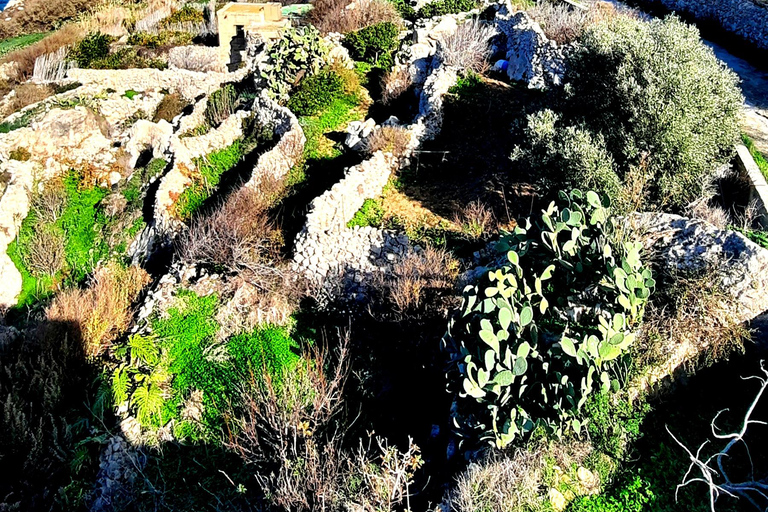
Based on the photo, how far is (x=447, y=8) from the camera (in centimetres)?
1753

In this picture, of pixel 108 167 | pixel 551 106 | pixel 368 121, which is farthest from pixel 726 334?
pixel 108 167

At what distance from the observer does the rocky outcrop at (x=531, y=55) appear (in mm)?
12234

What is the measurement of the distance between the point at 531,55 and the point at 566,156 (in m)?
5.07

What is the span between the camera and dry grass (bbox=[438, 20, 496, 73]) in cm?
1339

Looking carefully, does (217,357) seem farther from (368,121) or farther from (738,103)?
(738,103)

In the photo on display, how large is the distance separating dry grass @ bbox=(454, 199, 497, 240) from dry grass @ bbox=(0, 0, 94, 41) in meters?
26.7

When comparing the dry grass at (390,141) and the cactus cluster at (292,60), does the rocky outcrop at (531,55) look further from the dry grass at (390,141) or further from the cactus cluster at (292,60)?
the cactus cluster at (292,60)

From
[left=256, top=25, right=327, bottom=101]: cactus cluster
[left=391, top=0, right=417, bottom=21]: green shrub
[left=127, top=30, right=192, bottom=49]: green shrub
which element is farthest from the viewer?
[left=127, top=30, right=192, bottom=49]: green shrub

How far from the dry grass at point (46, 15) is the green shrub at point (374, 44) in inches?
753

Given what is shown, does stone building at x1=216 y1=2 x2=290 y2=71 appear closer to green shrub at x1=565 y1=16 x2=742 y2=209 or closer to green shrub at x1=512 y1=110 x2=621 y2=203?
green shrub at x1=512 y1=110 x2=621 y2=203

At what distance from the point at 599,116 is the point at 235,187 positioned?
7.12 metres

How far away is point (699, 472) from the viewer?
5289mm

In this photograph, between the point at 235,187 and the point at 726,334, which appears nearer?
the point at 726,334

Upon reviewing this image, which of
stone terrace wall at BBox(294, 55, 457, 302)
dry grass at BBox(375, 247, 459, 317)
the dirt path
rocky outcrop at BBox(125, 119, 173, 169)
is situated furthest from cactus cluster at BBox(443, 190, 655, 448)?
rocky outcrop at BBox(125, 119, 173, 169)
